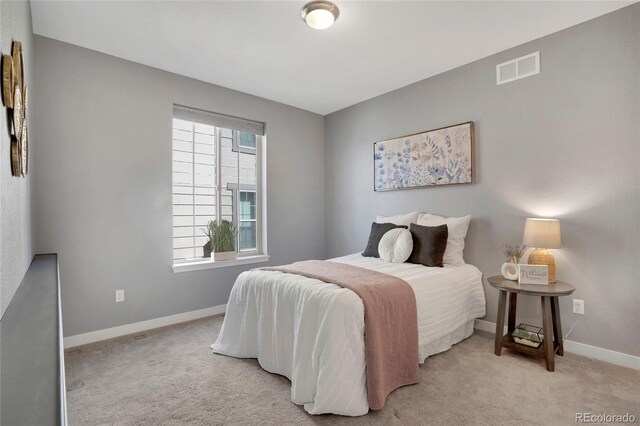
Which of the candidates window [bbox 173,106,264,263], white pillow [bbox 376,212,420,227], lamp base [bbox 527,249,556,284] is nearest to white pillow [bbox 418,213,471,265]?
white pillow [bbox 376,212,420,227]

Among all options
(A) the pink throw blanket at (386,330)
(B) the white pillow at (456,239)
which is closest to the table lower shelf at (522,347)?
(B) the white pillow at (456,239)

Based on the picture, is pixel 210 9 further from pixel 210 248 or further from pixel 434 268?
pixel 434 268

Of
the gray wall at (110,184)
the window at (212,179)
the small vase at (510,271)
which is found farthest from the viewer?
the window at (212,179)

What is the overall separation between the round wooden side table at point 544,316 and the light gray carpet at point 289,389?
0.29ft

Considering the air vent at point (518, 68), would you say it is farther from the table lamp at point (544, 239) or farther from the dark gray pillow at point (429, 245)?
the dark gray pillow at point (429, 245)

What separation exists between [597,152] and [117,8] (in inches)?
147

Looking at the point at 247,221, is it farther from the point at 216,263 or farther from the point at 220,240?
A: the point at 216,263

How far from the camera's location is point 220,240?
142 inches

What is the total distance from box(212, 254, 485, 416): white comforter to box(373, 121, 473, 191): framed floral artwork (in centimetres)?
99

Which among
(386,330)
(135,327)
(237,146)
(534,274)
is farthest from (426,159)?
(135,327)

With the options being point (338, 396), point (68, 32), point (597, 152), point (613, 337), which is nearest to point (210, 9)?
point (68, 32)

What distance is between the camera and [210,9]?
7.48ft

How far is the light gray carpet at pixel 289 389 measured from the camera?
176 centimetres

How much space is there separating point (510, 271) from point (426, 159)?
4.72 ft
